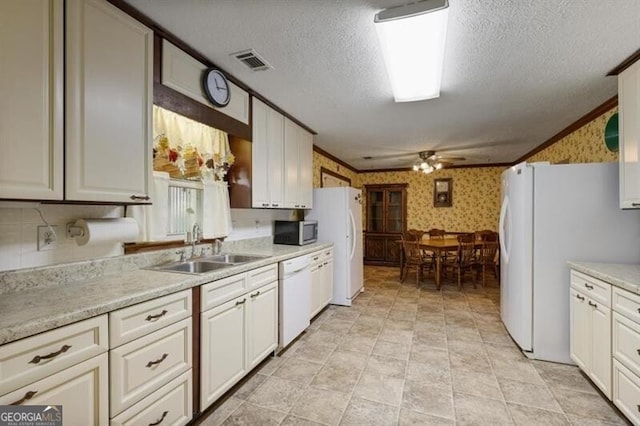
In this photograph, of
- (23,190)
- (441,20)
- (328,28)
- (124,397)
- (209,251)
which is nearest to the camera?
(23,190)

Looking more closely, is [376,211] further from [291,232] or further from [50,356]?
[50,356]

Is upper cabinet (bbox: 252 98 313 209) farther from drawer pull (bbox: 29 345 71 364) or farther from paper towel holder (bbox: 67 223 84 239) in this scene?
drawer pull (bbox: 29 345 71 364)

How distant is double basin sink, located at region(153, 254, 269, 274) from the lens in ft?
7.11

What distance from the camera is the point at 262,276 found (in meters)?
2.43

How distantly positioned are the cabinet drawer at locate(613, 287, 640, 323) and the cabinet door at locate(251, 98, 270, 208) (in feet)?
9.00

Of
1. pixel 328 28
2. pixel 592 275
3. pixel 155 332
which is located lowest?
pixel 155 332

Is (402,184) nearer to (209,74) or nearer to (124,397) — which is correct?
(209,74)

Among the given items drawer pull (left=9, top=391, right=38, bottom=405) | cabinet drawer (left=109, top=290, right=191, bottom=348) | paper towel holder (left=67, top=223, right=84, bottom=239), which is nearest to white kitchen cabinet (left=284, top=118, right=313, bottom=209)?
cabinet drawer (left=109, top=290, right=191, bottom=348)

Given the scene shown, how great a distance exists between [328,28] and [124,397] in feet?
7.25

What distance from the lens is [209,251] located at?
266 centimetres

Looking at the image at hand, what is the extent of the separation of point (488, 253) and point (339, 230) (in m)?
2.88

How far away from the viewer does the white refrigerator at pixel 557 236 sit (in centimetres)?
251

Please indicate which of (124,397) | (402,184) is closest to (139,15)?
(124,397)

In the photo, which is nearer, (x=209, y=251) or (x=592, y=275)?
(x=592, y=275)
